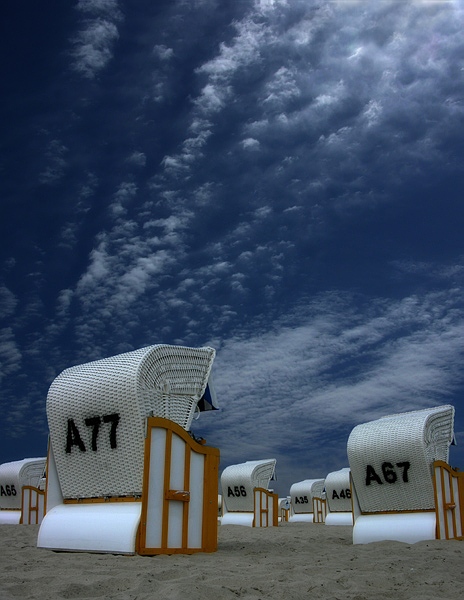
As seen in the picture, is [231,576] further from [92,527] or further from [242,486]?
[242,486]

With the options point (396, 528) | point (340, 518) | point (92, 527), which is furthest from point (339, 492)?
point (92, 527)

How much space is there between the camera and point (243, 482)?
692 inches

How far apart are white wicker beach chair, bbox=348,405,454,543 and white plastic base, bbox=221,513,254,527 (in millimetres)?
8380

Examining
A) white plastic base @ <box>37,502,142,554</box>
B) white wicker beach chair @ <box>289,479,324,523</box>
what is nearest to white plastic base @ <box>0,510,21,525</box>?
white plastic base @ <box>37,502,142,554</box>

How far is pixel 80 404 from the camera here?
7008 millimetres

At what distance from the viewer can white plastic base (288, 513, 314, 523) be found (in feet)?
76.8

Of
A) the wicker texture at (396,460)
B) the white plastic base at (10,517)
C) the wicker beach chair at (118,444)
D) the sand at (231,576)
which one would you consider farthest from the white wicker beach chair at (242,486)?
the sand at (231,576)

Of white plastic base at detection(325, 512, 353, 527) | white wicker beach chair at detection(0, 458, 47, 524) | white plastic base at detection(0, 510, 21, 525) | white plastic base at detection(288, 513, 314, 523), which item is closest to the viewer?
white plastic base at detection(0, 510, 21, 525)

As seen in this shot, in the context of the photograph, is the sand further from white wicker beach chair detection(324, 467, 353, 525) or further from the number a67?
white wicker beach chair detection(324, 467, 353, 525)

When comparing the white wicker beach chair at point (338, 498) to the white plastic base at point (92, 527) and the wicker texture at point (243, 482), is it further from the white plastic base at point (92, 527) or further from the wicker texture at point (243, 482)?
the white plastic base at point (92, 527)

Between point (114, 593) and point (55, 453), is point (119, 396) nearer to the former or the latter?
point (55, 453)

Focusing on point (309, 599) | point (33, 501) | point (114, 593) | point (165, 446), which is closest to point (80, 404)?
point (165, 446)

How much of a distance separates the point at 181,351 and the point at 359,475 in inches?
152

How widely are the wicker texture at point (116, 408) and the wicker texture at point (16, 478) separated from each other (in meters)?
9.86
